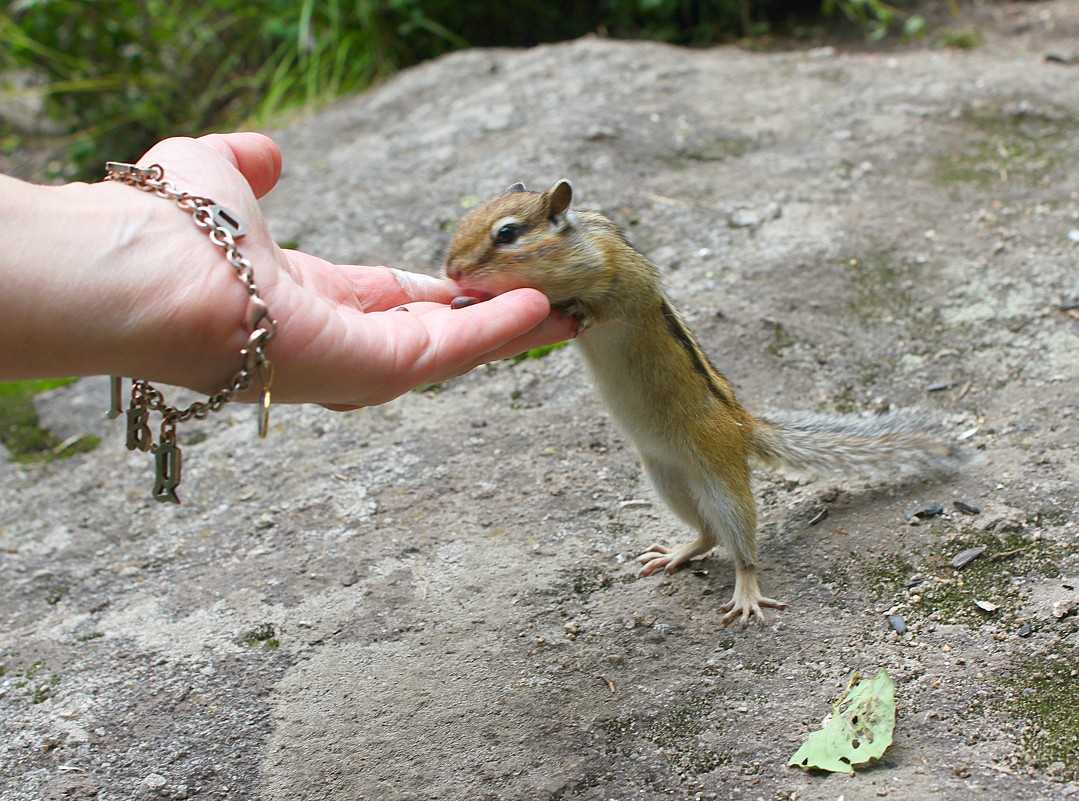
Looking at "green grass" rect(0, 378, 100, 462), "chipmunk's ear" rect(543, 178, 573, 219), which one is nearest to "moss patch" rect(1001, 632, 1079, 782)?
"chipmunk's ear" rect(543, 178, 573, 219)

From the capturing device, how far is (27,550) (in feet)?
11.4

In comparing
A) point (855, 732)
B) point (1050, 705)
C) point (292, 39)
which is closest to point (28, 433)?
point (855, 732)

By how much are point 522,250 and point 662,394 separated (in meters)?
0.59

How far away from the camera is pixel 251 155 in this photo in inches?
103

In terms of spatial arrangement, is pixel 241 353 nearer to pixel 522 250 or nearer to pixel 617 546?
pixel 522 250

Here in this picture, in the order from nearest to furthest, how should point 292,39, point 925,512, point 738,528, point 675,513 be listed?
1. point 738,528
2. point 925,512
3. point 675,513
4. point 292,39

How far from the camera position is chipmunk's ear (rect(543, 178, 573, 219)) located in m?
2.85

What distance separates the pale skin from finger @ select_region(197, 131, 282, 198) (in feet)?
0.06

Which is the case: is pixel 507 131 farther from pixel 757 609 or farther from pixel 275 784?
pixel 275 784

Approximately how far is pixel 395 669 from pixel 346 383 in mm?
950

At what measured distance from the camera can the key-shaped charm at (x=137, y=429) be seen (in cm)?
225

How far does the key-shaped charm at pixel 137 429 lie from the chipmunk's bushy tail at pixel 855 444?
1.74m

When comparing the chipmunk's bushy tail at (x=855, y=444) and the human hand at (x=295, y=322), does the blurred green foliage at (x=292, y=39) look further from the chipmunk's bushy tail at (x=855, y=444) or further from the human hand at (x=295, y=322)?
the human hand at (x=295, y=322)

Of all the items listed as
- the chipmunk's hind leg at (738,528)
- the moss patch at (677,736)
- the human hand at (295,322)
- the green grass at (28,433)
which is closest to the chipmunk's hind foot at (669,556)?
the chipmunk's hind leg at (738,528)
